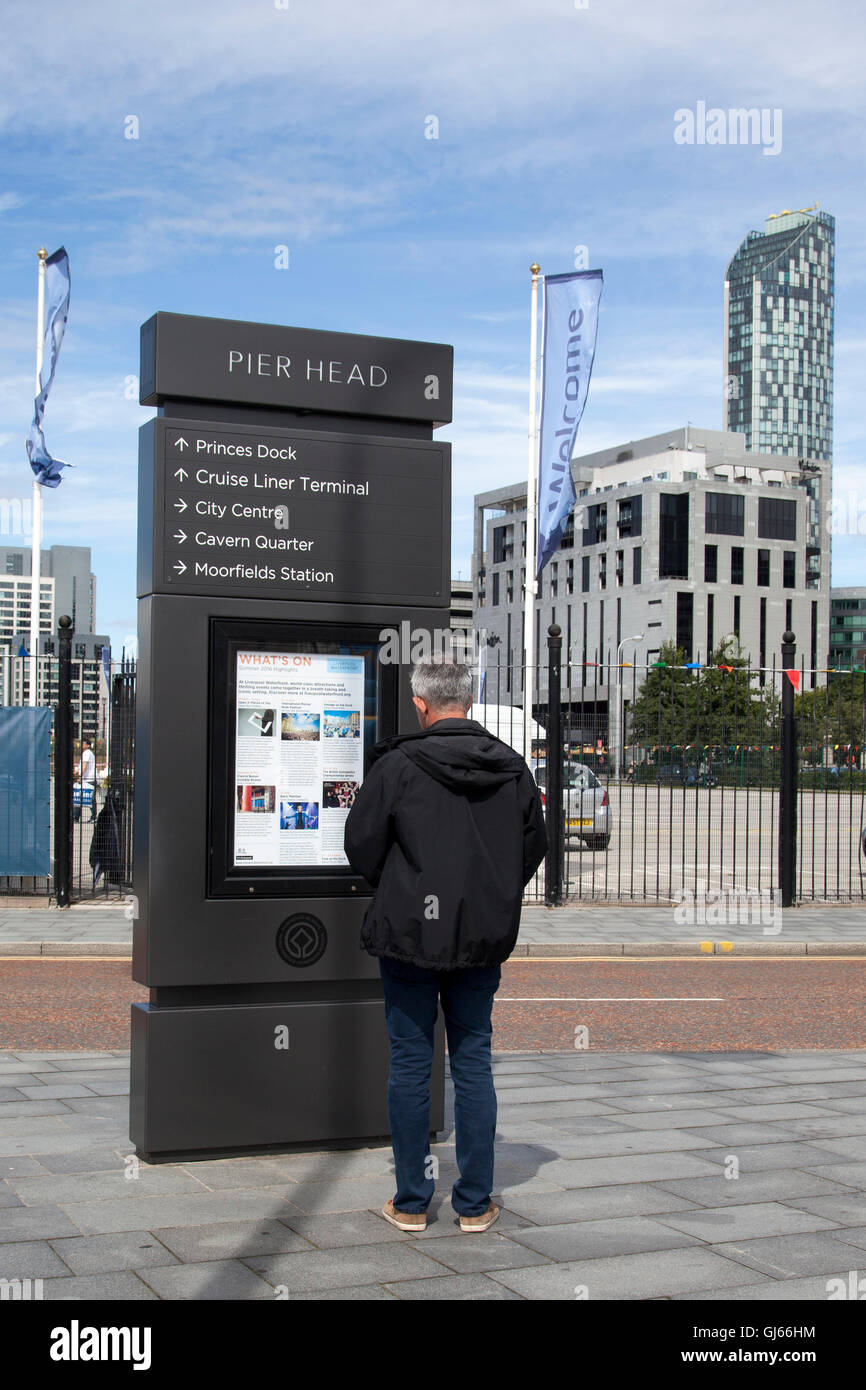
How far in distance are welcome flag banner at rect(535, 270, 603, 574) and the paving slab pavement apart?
1408 cm

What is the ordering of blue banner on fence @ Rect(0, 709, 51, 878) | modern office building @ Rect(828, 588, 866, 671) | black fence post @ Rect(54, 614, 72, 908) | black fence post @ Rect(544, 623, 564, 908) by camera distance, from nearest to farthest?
black fence post @ Rect(54, 614, 72, 908) → blue banner on fence @ Rect(0, 709, 51, 878) → black fence post @ Rect(544, 623, 564, 908) → modern office building @ Rect(828, 588, 866, 671)

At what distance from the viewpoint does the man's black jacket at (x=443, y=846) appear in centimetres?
445

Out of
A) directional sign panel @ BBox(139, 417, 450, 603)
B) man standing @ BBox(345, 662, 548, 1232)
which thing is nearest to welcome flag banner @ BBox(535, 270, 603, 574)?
directional sign panel @ BBox(139, 417, 450, 603)

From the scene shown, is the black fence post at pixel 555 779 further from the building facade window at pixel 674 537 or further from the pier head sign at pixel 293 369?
the building facade window at pixel 674 537

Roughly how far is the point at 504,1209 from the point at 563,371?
16537mm

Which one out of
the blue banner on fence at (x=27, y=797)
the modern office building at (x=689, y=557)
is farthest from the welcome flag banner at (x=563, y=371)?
the modern office building at (x=689, y=557)

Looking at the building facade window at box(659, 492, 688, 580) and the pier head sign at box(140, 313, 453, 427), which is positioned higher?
the building facade window at box(659, 492, 688, 580)

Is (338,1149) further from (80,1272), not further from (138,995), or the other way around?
(138,995)

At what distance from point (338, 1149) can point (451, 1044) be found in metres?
1.15

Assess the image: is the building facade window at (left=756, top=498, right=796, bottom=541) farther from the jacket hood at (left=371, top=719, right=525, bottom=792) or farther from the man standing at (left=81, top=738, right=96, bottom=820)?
the jacket hood at (left=371, top=719, right=525, bottom=792)

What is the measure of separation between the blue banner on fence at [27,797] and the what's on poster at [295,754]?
31.4 feet

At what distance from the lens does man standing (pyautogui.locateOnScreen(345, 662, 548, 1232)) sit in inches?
176

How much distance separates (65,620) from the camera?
14.3m
